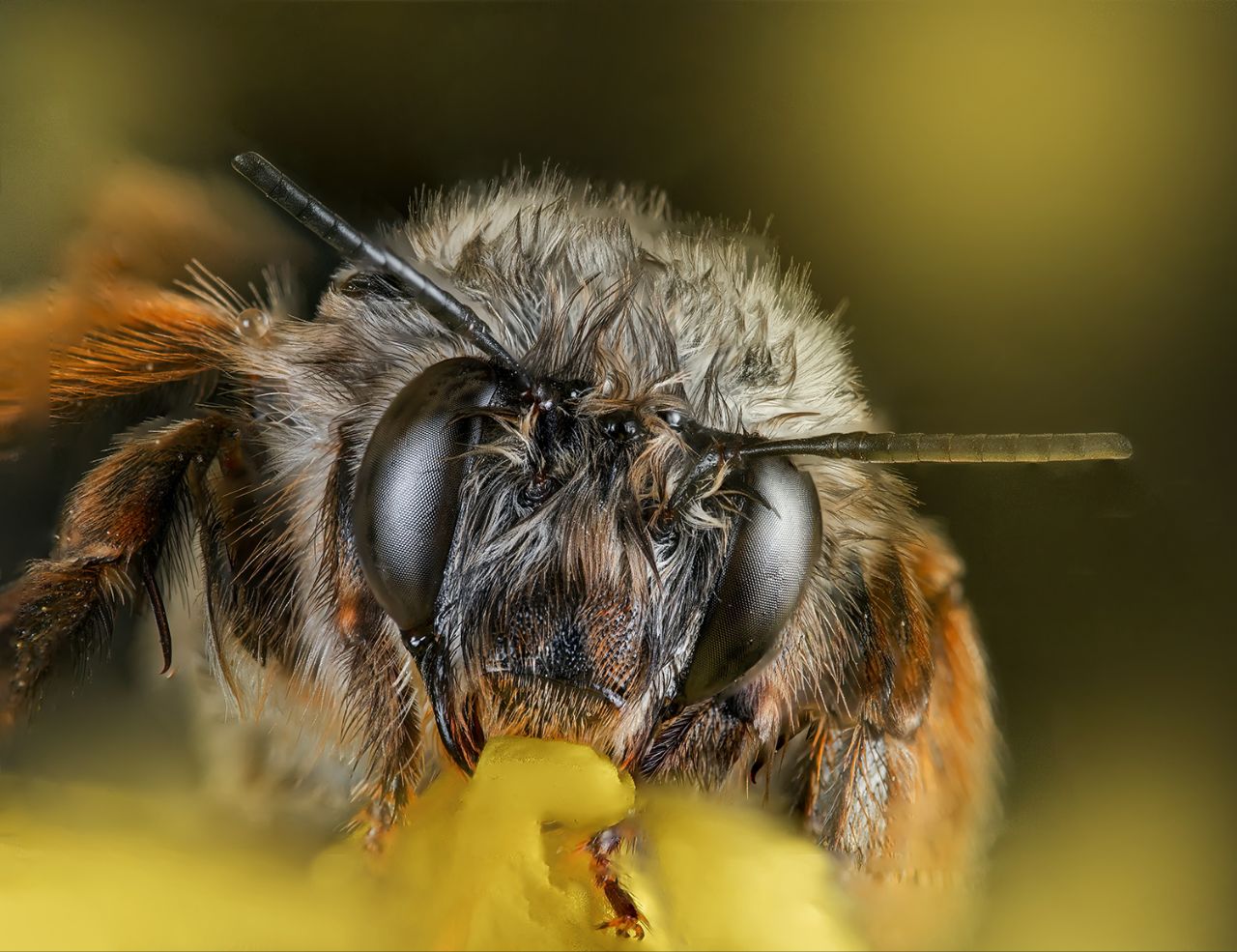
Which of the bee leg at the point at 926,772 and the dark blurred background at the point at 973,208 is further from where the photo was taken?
the bee leg at the point at 926,772

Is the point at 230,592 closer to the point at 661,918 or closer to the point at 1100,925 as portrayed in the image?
the point at 661,918

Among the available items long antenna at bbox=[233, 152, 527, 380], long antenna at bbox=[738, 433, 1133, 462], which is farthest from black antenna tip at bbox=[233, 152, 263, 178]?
long antenna at bbox=[738, 433, 1133, 462]

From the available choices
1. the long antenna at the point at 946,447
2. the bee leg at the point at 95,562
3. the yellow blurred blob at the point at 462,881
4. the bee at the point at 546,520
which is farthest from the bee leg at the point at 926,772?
the bee leg at the point at 95,562

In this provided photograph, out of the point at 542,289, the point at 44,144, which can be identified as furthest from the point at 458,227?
the point at 44,144

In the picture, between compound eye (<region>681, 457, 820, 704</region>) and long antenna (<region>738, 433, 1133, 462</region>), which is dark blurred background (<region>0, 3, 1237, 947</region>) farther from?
compound eye (<region>681, 457, 820, 704</region>)

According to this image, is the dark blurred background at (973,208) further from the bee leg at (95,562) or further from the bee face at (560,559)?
the bee face at (560,559)

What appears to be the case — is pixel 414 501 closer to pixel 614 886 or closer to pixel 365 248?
pixel 365 248

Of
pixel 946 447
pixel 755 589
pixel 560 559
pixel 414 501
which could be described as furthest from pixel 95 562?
pixel 946 447
